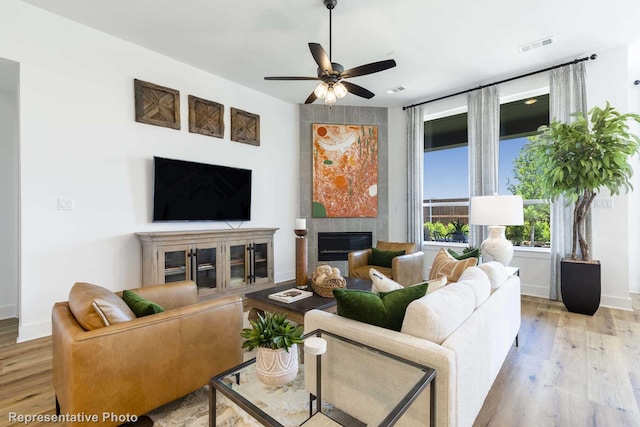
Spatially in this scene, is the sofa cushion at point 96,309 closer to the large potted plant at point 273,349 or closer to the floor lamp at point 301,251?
the large potted plant at point 273,349

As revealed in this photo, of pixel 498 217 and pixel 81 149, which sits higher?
pixel 81 149

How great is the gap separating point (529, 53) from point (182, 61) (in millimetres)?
4266

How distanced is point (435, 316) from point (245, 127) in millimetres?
4000

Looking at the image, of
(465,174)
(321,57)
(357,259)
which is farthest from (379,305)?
(465,174)

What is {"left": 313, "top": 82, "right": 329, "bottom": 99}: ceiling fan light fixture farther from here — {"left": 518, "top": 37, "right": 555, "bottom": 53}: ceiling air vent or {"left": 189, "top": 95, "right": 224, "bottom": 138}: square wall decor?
{"left": 518, "top": 37, "right": 555, "bottom": 53}: ceiling air vent

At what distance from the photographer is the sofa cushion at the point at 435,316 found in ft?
4.11

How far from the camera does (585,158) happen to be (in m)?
3.16

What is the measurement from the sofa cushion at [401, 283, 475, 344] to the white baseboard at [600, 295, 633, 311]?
3.41 m

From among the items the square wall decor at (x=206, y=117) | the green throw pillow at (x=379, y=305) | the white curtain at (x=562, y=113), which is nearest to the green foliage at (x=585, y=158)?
the white curtain at (x=562, y=113)

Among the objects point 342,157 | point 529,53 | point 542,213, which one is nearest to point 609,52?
point 529,53

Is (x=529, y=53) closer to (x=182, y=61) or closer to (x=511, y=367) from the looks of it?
(x=511, y=367)

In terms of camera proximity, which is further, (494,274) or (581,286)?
(581,286)

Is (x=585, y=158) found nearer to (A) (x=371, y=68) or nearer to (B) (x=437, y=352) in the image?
(A) (x=371, y=68)

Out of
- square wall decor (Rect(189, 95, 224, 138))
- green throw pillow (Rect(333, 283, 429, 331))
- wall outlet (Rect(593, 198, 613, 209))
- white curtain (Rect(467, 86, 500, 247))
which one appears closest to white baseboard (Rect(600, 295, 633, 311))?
wall outlet (Rect(593, 198, 613, 209))
